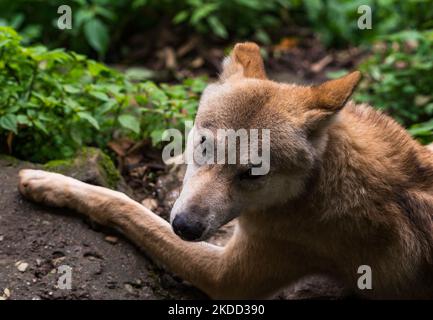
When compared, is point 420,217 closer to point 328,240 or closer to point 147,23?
point 328,240

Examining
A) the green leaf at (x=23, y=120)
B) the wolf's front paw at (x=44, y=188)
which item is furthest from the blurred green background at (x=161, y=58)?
the wolf's front paw at (x=44, y=188)

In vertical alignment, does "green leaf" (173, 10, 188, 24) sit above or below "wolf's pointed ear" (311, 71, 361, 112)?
above

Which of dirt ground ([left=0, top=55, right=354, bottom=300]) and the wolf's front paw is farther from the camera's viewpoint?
the wolf's front paw

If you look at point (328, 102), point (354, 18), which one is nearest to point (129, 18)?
point (354, 18)

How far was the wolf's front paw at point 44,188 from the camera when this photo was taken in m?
5.02

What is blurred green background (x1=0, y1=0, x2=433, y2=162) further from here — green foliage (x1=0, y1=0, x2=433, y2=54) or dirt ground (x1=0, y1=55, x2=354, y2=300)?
dirt ground (x1=0, y1=55, x2=354, y2=300)

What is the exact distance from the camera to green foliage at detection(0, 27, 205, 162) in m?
5.55

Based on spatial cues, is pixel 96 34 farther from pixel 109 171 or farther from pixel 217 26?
pixel 109 171

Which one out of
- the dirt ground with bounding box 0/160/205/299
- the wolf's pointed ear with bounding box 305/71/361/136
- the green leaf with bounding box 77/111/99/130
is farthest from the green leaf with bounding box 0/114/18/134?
the wolf's pointed ear with bounding box 305/71/361/136

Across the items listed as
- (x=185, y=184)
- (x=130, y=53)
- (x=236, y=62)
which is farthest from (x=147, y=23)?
(x=185, y=184)

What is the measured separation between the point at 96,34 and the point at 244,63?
410 cm

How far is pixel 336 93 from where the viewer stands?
4.30m

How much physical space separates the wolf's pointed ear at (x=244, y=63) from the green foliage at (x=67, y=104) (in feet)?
3.57

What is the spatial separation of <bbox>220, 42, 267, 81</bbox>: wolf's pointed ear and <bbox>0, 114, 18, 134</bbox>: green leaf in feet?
5.47
